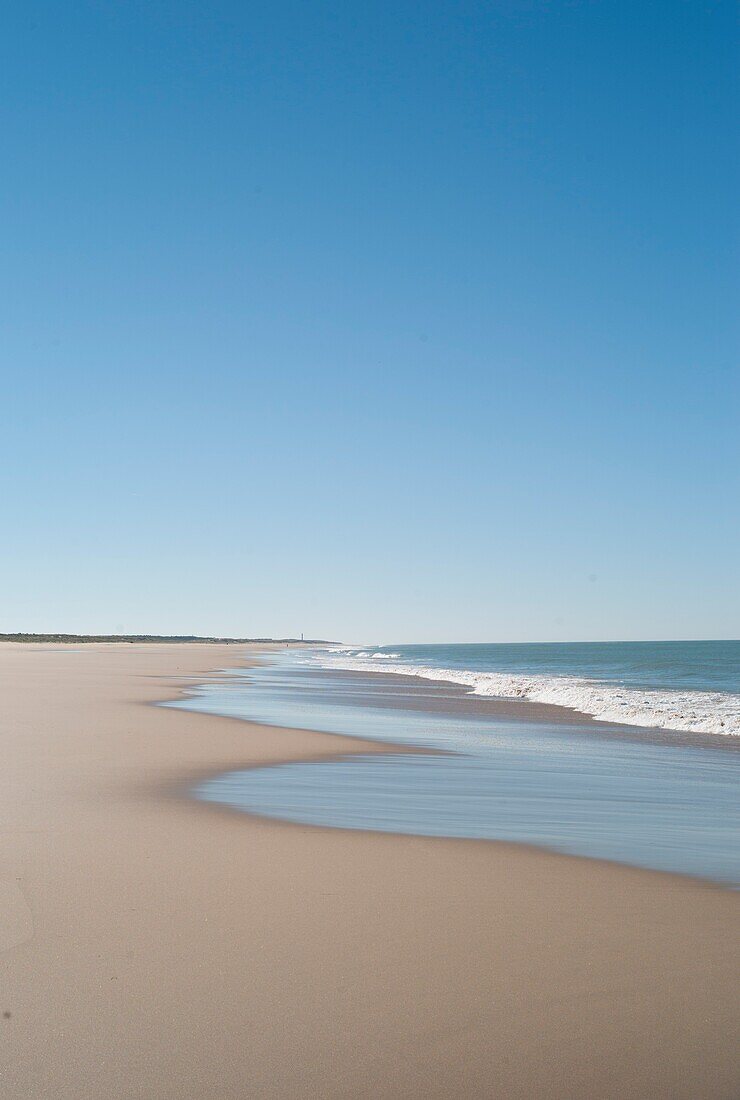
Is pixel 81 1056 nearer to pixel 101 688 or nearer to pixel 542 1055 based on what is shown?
pixel 542 1055

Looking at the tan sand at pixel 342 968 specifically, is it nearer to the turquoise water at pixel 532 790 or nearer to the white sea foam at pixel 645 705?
the turquoise water at pixel 532 790

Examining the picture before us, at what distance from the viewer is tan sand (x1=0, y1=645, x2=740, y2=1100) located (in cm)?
353

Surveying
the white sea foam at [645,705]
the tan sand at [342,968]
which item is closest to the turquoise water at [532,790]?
the tan sand at [342,968]

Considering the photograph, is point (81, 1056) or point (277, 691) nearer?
point (81, 1056)

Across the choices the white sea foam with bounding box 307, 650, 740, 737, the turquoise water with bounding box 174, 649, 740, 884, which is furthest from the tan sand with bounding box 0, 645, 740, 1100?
the white sea foam with bounding box 307, 650, 740, 737

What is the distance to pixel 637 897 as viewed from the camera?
18.9 feet

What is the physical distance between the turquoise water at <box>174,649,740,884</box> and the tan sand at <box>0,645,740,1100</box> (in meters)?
0.74

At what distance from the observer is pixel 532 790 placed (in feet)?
32.6

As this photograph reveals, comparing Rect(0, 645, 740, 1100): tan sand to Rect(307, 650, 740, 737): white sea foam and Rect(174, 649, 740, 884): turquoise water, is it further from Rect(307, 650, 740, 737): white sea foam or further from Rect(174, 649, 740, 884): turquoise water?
Rect(307, 650, 740, 737): white sea foam

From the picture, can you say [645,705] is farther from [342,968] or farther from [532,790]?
[342,968]

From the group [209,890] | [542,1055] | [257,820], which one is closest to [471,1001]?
[542,1055]

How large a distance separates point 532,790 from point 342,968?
5.85 meters

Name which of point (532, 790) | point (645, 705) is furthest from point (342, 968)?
point (645, 705)

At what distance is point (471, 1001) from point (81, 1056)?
176 cm
